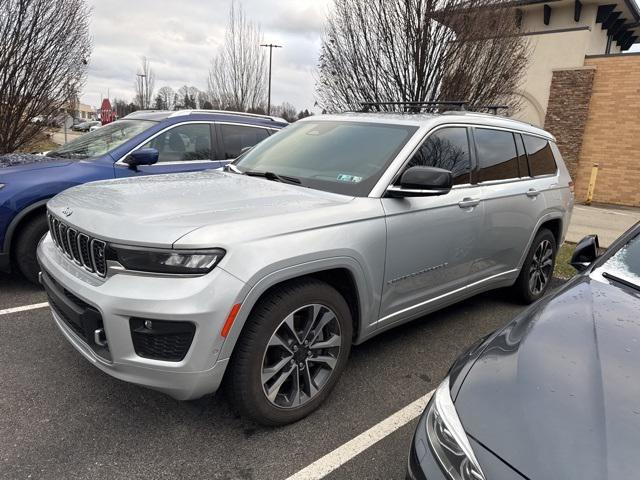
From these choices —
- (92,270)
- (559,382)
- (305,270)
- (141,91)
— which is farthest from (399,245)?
(141,91)

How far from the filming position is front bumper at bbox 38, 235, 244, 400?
2.11 meters

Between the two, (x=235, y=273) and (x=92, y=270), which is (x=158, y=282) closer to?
(x=235, y=273)

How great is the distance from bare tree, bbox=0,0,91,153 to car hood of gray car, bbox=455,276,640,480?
376 inches

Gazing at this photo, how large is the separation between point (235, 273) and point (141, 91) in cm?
3723

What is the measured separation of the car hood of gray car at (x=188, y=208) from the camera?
2246mm

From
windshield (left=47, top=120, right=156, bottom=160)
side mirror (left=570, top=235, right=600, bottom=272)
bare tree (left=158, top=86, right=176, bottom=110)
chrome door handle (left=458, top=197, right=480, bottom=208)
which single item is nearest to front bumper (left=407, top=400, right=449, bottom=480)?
side mirror (left=570, top=235, right=600, bottom=272)

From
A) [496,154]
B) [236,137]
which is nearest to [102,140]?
[236,137]

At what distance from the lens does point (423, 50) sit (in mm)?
8070

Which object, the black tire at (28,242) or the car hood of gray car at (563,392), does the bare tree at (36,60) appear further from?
the car hood of gray car at (563,392)

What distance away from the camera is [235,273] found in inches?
86.5

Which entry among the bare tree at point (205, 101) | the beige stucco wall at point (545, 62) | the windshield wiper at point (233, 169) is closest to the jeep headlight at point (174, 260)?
the windshield wiper at point (233, 169)

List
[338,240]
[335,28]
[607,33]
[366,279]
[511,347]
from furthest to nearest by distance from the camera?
[607,33] < [335,28] < [366,279] < [338,240] < [511,347]

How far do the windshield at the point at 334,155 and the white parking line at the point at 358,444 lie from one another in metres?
1.36

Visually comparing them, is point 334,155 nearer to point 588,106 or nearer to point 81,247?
point 81,247
